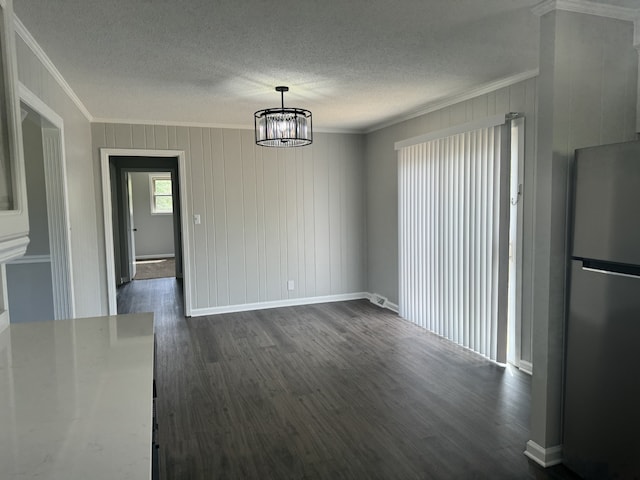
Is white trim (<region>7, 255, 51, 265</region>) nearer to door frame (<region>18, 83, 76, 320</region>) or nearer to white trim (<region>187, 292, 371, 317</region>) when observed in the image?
door frame (<region>18, 83, 76, 320</region>)

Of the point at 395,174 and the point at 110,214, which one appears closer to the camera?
the point at 110,214

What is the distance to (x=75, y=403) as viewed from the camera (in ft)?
3.49

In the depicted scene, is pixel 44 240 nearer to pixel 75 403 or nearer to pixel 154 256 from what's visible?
pixel 75 403

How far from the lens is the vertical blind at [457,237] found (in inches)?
141

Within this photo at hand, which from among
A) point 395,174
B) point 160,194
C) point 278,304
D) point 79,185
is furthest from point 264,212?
point 160,194

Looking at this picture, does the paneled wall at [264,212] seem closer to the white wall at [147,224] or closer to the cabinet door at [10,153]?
the cabinet door at [10,153]

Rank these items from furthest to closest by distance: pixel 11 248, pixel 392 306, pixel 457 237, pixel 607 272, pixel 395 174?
pixel 392 306 < pixel 395 174 < pixel 457 237 < pixel 607 272 < pixel 11 248

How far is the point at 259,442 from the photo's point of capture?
2553 millimetres

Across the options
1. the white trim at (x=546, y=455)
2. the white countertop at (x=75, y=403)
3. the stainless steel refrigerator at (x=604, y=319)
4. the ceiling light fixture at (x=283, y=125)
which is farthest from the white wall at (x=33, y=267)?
the stainless steel refrigerator at (x=604, y=319)

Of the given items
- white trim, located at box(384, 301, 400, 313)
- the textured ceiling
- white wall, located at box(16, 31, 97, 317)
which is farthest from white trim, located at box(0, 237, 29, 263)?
white trim, located at box(384, 301, 400, 313)

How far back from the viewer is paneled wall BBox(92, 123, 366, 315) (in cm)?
527

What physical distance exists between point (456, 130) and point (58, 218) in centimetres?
341

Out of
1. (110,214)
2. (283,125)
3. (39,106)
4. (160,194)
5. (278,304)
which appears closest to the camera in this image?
(39,106)

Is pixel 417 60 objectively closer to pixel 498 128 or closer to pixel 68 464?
pixel 498 128
